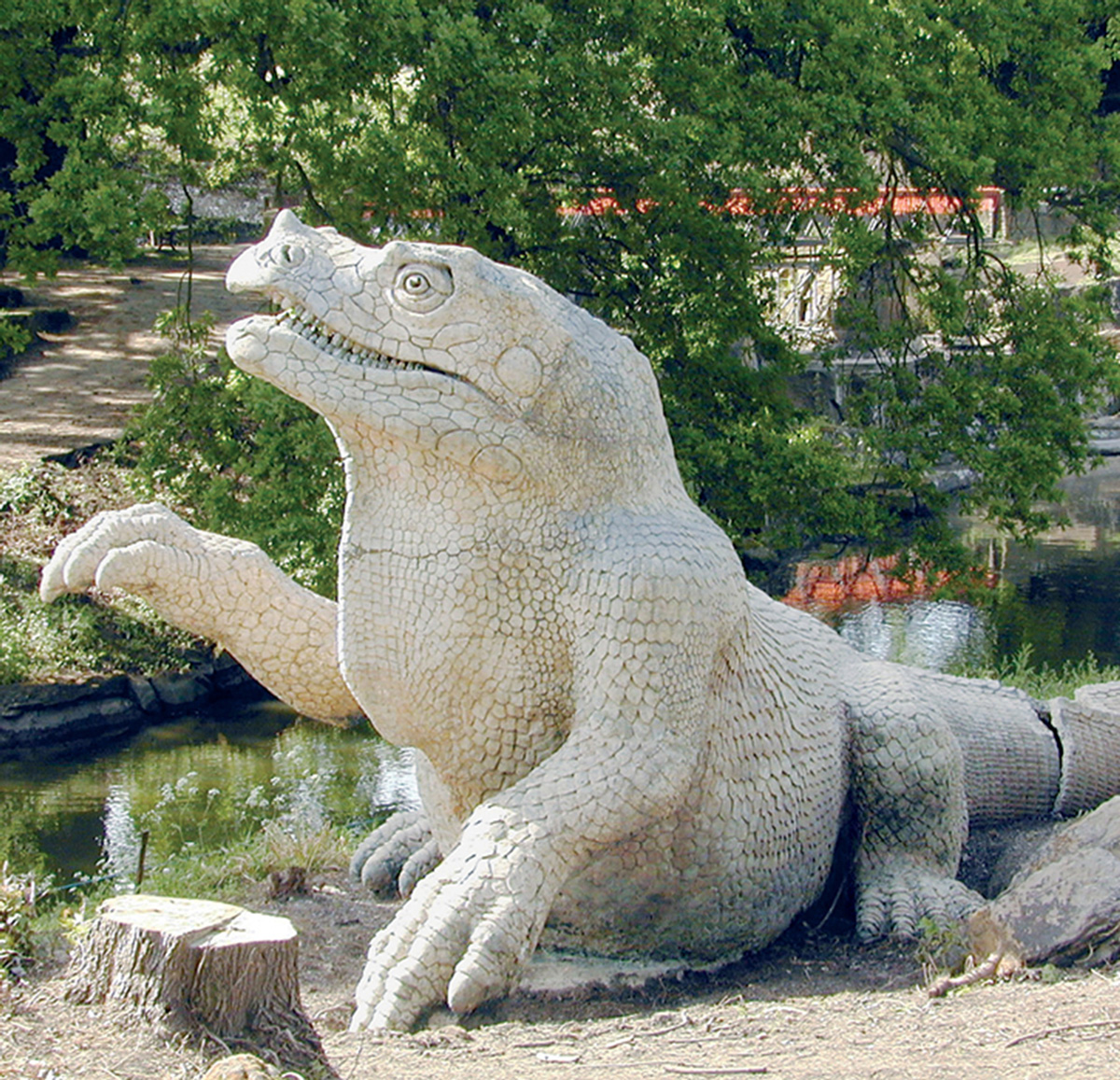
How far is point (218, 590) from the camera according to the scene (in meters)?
4.62

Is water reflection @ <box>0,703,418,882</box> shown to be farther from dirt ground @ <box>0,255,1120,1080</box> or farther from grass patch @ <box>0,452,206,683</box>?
dirt ground @ <box>0,255,1120,1080</box>

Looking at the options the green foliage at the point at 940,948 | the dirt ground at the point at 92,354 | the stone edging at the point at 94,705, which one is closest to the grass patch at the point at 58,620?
the stone edging at the point at 94,705

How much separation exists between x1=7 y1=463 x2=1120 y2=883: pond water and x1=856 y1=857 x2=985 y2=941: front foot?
9.34ft

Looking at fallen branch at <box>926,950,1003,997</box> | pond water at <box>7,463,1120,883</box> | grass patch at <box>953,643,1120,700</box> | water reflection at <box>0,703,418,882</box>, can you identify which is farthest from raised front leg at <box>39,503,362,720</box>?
grass patch at <box>953,643,1120,700</box>

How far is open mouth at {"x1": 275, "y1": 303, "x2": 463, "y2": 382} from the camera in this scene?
400 centimetres

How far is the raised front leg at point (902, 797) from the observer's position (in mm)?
4938

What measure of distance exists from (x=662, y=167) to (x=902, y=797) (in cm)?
674

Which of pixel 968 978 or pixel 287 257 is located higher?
pixel 287 257

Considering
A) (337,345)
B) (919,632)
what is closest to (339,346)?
(337,345)

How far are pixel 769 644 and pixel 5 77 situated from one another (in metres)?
8.44

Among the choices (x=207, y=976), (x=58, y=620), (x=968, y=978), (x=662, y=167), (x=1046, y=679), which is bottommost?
(x=58, y=620)

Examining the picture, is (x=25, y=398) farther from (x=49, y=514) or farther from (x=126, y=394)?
(x=49, y=514)

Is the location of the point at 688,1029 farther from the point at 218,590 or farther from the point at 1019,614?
the point at 1019,614

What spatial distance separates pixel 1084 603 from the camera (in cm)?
1523
